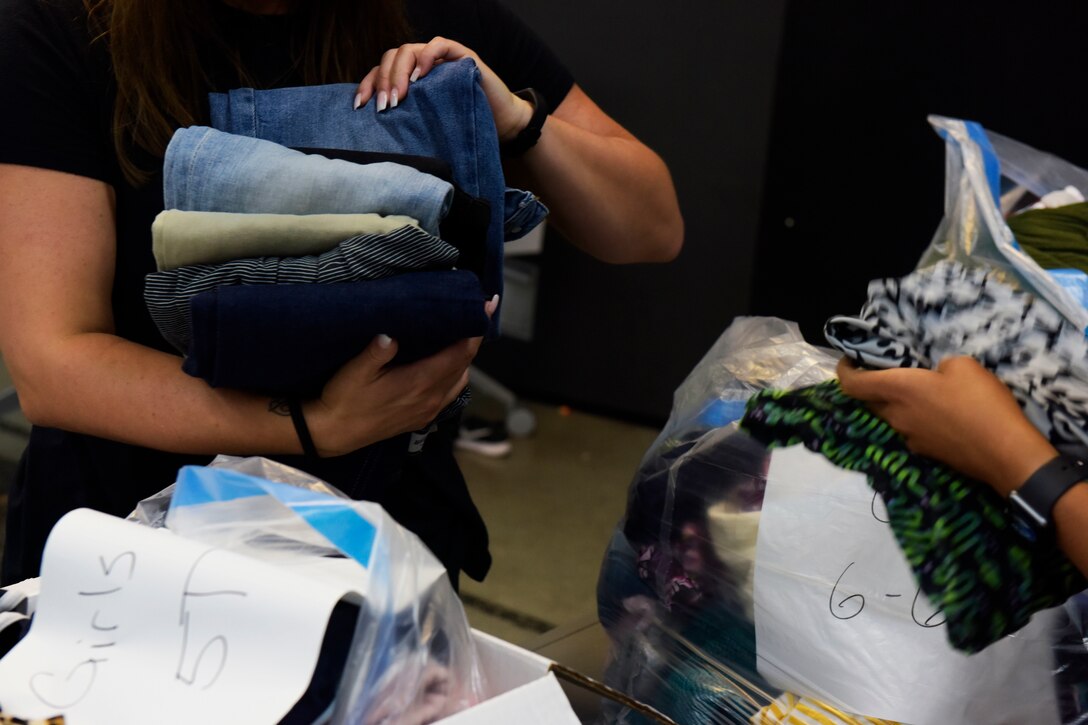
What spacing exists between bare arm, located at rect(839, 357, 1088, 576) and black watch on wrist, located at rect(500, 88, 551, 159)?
36 cm

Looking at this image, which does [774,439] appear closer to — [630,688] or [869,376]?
[869,376]

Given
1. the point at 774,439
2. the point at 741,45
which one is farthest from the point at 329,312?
the point at 741,45

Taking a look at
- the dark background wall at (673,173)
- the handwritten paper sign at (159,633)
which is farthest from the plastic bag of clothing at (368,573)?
the dark background wall at (673,173)

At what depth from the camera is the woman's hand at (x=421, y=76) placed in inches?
31.8

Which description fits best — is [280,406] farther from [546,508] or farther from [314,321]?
[546,508]

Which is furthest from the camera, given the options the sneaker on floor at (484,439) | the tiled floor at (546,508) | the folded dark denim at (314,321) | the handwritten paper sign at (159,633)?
the sneaker on floor at (484,439)

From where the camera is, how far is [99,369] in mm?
770

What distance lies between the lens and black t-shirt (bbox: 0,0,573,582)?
0.78m

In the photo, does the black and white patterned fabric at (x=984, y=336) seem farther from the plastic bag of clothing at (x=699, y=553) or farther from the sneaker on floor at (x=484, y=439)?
the sneaker on floor at (x=484, y=439)

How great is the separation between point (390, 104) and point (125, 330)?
29 centimetres

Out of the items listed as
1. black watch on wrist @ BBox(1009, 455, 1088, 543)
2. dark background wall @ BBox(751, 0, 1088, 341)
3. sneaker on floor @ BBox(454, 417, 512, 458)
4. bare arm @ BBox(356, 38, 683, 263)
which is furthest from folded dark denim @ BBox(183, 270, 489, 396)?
sneaker on floor @ BBox(454, 417, 512, 458)

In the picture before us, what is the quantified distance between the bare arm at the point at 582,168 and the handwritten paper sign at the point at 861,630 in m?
0.37

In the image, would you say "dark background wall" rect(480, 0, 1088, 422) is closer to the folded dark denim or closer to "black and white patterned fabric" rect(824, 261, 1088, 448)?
"black and white patterned fabric" rect(824, 261, 1088, 448)

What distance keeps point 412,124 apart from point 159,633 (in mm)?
442
